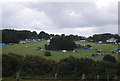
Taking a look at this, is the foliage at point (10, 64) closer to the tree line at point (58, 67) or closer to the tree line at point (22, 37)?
the tree line at point (58, 67)

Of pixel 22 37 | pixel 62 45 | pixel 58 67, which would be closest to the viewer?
pixel 58 67

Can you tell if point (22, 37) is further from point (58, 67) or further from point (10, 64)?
point (58, 67)

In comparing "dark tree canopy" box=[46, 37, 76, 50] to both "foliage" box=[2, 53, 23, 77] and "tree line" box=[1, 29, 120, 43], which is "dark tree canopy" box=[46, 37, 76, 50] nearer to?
"tree line" box=[1, 29, 120, 43]

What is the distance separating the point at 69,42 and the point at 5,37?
1086cm

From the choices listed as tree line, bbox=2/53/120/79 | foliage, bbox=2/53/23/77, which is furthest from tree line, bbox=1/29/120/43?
tree line, bbox=2/53/120/79

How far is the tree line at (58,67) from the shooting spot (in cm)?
1396

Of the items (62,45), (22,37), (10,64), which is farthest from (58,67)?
(22,37)

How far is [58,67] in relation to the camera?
14.6 meters

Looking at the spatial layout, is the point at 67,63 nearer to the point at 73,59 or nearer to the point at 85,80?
the point at 73,59

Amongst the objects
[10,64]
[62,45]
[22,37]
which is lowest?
[10,64]

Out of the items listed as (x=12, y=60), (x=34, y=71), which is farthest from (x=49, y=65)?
(x=12, y=60)

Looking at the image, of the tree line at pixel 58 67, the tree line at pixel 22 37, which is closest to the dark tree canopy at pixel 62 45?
the tree line at pixel 22 37

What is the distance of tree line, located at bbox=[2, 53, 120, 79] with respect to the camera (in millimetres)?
13961

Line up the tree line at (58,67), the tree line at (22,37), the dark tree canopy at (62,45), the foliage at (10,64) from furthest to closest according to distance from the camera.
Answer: the tree line at (22,37) < the dark tree canopy at (62,45) < the foliage at (10,64) < the tree line at (58,67)
